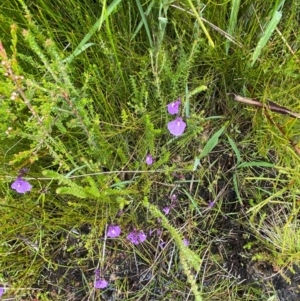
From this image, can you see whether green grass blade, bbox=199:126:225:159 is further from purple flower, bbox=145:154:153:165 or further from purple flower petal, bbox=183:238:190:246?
purple flower petal, bbox=183:238:190:246

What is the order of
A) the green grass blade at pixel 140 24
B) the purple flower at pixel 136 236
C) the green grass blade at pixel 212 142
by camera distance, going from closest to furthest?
the green grass blade at pixel 140 24 → the green grass blade at pixel 212 142 → the purple flower at pixel 136 236

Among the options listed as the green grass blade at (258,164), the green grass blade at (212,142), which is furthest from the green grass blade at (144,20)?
the green grass blade at (258,164)

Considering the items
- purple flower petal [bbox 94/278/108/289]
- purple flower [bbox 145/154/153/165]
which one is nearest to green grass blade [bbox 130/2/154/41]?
purple flower [bbox 145/154/153/165]

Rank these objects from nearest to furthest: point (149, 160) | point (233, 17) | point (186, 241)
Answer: point (233, 17) < point (149, 160) < point (186, 241)

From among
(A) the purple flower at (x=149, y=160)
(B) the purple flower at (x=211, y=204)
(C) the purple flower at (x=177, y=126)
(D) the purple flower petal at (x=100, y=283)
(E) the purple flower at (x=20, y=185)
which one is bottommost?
(D) the purple flower petal at (x=100, y=283)

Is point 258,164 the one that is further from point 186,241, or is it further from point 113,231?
point 113,231

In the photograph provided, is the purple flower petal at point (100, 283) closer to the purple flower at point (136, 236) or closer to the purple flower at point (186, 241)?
the purple flower at point (136, 236)

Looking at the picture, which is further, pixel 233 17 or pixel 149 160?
pixel 149 160

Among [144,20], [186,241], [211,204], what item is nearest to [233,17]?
[144,20]

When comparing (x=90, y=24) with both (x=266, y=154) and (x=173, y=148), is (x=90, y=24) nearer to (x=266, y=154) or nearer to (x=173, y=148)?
(x=173, y=148)
